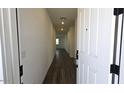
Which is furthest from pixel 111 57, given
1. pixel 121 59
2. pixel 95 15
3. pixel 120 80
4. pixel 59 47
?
pixel 59 47

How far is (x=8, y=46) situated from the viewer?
0.88m

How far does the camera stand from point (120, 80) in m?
0.92

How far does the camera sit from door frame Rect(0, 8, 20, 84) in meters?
0.82

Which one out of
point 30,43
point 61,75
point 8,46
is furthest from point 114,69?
point 61,75

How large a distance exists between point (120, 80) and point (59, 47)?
14.7 m

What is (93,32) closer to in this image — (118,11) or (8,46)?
(118,11)

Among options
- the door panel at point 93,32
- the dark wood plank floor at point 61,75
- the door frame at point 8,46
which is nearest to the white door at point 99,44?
the door panel at point 93,32

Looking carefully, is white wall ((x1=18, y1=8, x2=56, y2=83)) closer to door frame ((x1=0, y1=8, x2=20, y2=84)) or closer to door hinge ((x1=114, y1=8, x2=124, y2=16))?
door frame ((x1=0, y1=8, x2=20, y2=84))

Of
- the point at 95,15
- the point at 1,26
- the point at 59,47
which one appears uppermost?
the point at 95,15

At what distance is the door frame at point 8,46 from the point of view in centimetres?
82

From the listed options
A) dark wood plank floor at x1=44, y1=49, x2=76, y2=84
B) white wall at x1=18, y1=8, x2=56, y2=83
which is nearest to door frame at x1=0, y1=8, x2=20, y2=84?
white wall at x1=18, y1=8, x2=56, y2=83
